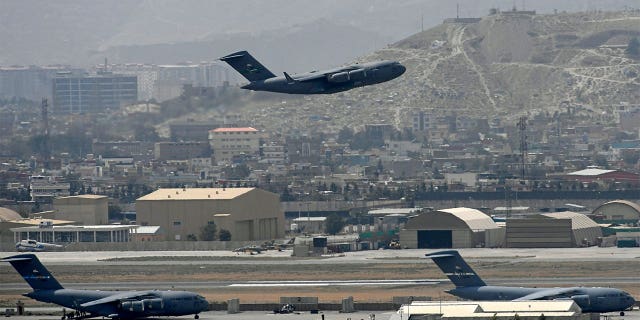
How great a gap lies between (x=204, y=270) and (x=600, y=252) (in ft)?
131

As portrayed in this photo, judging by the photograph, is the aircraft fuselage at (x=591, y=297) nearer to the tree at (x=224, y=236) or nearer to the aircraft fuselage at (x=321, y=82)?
the aircraft fuselage at (x=321, y=82)

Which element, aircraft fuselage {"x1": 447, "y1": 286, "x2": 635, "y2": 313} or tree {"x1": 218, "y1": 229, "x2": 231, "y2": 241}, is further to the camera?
tree {"x1": 218, "y1": 229, "x2": 231, "y2": 241}

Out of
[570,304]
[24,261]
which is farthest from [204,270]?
[570,304]

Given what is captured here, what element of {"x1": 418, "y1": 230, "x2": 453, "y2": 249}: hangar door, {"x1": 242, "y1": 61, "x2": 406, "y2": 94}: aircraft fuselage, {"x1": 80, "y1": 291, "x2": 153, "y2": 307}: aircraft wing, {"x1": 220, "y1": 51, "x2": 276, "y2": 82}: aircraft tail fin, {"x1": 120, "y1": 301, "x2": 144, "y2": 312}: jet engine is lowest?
{"x1": 120, "y1": 301, "x2": 144, "y2": 312}: jet engine

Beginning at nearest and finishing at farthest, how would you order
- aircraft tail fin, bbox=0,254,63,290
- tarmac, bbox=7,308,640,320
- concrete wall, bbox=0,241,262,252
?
tarmac, bbox=7,308,640,320 → aircraft tail fin, bbox=0,254,63,290 → concrete wall, bbox=0,241,262,252

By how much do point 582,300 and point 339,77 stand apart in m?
24.9

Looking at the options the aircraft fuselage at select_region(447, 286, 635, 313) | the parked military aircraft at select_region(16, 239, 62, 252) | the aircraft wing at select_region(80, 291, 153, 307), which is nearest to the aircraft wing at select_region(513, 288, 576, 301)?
the aircraft fuselage at select_region(447, 286, 635, 313)

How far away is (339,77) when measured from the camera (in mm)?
129250

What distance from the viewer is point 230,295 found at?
449 feet

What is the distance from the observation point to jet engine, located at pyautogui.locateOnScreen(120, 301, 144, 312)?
119000 mm

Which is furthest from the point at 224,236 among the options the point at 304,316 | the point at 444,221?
the point at 304,316

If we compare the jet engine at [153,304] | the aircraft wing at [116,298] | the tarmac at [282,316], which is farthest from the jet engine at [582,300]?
the aircraft wing at [116,298]

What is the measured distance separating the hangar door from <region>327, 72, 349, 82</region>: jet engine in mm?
62475

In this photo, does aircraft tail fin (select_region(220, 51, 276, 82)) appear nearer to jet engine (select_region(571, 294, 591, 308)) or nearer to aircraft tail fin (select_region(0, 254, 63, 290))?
aircraft tail fin (select_region(0, 254, 63, 290))
